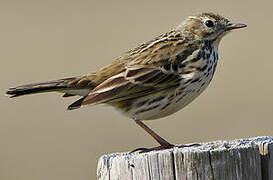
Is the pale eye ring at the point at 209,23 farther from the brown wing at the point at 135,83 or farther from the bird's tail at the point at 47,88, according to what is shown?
the bird's tail at the point at 47,88

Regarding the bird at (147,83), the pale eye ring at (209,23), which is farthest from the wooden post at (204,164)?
the pale eye ring at (209,23)

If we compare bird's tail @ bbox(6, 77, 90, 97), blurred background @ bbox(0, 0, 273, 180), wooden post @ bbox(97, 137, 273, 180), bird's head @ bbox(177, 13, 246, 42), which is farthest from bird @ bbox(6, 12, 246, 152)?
blurred background @ bbox(0, 0, 273, 180)

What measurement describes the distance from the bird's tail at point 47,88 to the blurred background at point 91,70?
5.27 meters

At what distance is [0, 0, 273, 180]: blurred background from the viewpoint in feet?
44.7

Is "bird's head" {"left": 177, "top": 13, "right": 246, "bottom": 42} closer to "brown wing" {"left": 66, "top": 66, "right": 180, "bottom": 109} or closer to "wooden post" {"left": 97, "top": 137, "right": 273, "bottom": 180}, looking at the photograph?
"brown wing" {"left": 66, "top": 66, "right": 180, "bottom": 109}

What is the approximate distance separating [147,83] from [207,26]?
1.27m

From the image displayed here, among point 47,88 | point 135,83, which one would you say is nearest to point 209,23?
point 135,83

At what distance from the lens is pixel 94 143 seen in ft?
46.0

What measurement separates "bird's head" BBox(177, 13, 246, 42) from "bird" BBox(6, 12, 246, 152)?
1.46 feet

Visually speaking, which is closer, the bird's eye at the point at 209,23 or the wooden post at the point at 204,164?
the wooden post at the point at 204,164

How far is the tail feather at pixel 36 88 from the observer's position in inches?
290

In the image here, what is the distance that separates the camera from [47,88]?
24.7 feet

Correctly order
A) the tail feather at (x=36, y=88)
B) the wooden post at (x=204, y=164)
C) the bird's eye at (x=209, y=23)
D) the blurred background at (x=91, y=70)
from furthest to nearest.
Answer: the blurred background at (x=91, y=70), the bird's eye at (x=209, y=23), the tail feather at (x=36, y=88), the wooden post at (x=204, y=164)

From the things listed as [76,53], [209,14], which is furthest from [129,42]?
[209,14]
